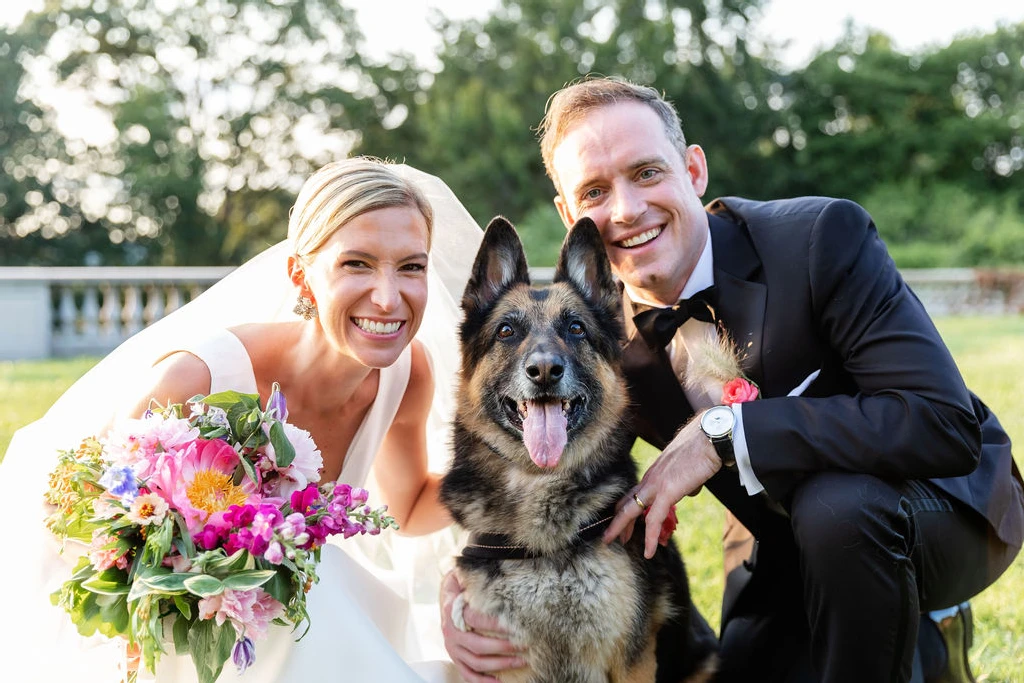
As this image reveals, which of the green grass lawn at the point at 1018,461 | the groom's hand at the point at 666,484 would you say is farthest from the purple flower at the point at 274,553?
the green grass lawn at the point at 1018,461

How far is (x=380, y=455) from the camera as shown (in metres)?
3.61

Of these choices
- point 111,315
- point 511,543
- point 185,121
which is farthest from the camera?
point 185,121

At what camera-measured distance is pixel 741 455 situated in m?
2.58

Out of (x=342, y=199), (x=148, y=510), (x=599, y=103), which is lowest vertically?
(x=148, y=510)

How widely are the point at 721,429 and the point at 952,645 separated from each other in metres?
1.21

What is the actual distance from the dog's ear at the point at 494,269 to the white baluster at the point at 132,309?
9.72m

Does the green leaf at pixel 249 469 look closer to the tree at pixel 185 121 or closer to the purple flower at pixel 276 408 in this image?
the purple flower at pixel 276 408

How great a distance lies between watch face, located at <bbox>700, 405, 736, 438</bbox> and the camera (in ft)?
8.46

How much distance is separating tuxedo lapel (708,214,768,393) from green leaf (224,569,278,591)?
168 cm

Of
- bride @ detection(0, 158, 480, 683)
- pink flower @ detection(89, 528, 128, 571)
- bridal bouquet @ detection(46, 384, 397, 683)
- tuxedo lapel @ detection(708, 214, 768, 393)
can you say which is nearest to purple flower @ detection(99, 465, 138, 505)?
bridal bouquet @ detection(46, 384, 397, 683)

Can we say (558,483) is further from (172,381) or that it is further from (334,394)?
(172,381)

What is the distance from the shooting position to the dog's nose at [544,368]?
259cm

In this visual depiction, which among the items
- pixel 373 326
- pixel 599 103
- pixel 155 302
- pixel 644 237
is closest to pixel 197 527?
pixel 373 326

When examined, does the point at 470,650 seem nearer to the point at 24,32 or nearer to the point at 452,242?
the point at 452,242
